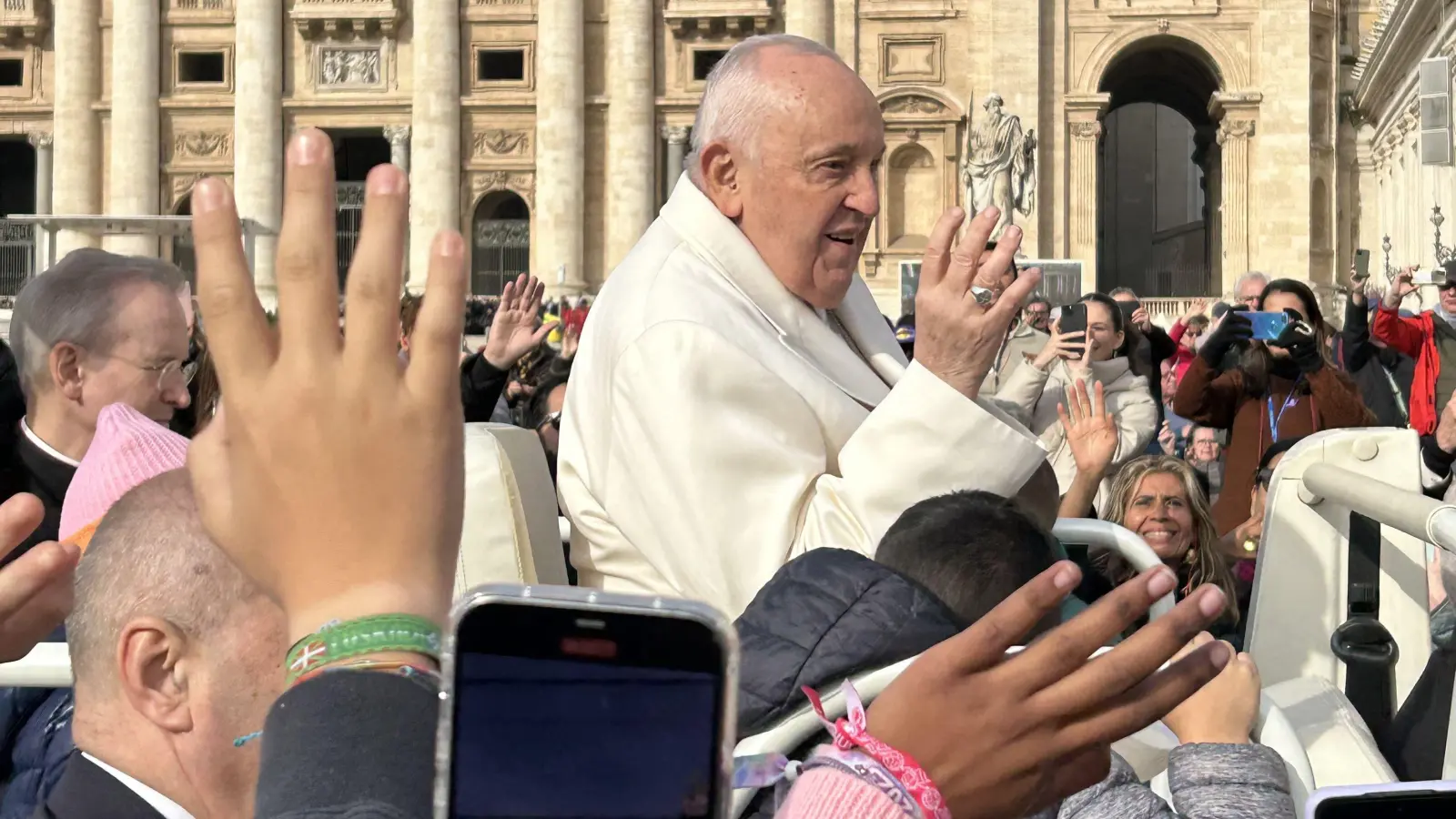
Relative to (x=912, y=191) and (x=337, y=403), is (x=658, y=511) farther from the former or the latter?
(x=912, y=191)

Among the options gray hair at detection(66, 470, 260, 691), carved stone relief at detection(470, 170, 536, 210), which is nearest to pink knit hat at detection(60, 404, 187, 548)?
gray hair at detection(66, 470, 260, 691)

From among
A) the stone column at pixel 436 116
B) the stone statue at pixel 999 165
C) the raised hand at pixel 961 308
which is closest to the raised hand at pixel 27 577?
the raised hand at pixel 961 308

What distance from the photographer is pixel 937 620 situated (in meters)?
1.52

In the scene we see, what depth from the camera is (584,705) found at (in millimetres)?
1075

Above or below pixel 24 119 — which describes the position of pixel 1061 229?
below

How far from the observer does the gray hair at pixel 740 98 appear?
2.79 m

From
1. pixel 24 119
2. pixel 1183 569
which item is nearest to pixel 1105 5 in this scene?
pixel 24 119

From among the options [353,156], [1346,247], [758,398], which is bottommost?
[758,398]

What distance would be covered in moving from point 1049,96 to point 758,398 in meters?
28.3

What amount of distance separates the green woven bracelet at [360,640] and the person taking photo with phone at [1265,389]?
535 centimetres

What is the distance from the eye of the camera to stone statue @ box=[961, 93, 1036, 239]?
2645 centimetres

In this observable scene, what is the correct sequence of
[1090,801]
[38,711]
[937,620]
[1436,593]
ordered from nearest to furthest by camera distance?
[937,620] < [1090,801] < [38,711] < [1436,593]

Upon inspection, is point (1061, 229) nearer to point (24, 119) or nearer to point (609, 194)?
point (609, 194)

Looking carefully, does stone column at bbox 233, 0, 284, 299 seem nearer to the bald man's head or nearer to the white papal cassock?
the white papal cassock
